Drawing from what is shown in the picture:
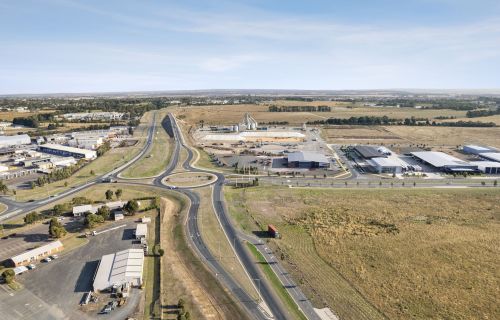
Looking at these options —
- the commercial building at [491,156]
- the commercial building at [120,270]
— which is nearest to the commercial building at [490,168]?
the commercial building at [491,156]

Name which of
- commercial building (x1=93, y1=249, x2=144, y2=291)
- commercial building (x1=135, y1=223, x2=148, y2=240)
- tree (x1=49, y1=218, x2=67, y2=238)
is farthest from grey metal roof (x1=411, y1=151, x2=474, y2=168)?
tree (x1=49, y1=218, x2=67, y2=238)

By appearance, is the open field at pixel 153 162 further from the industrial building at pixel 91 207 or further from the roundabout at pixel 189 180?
the industrial building at pixel 91 207

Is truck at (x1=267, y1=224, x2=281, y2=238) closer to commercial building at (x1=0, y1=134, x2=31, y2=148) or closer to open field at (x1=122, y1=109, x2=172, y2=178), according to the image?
open field at (x1=122, y1=109, x2=172, y2=178)

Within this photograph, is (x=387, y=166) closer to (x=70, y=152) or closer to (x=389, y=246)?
(x=389, y=246)

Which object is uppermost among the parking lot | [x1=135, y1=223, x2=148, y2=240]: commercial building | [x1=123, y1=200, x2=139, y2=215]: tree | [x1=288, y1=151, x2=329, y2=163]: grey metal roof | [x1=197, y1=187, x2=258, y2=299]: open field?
[x1=288, y1=151, x2=329, y2=163]: grey metal roof

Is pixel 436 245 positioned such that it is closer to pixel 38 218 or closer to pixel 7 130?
pixel 38 218

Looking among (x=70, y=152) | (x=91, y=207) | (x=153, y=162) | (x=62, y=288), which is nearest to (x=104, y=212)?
(x=91, y=207)

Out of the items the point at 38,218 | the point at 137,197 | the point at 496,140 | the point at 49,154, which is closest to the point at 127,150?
the point at 49,154
